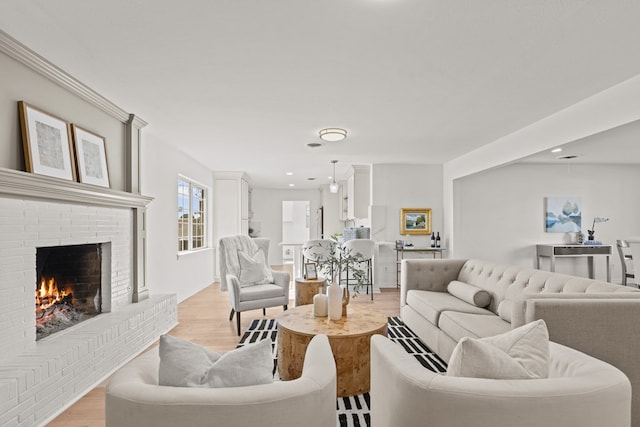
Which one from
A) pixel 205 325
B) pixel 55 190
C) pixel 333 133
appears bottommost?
pixel 205 325

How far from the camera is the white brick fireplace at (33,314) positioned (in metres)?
2.25

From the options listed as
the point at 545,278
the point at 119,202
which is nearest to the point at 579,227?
the point at 545,278

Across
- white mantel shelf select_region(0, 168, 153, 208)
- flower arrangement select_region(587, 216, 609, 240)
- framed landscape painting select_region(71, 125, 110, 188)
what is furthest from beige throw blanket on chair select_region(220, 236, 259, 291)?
flower arrangement select_region(587, 216, 609, 240)

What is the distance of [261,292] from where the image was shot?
4375 mm

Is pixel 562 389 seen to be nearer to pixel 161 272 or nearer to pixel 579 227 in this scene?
pixel 161 272

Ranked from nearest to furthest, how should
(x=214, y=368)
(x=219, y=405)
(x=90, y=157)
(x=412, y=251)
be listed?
(x=219, y=405)
(x=214, y=368)
(x=90, y=157)
(x=412, y=251)

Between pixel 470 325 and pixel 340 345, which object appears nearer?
pixel 340 345

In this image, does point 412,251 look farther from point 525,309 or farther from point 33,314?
point 33,314

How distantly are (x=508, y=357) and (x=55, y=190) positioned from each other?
3.02 m

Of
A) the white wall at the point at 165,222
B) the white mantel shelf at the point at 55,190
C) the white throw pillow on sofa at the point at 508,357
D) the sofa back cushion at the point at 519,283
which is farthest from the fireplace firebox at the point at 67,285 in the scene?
the sofa back cushion at the point at 519,283

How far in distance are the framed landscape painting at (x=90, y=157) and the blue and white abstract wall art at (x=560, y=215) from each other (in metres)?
7.12

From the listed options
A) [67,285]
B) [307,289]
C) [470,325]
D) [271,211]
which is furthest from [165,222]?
[271,211]

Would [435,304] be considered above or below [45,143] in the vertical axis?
below

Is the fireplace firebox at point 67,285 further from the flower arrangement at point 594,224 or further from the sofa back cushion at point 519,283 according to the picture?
the flower arrangement at point 594,224
